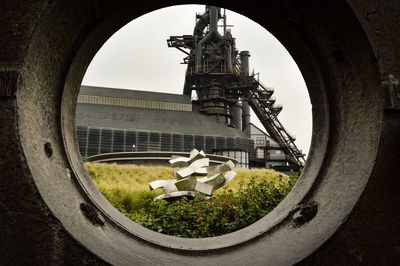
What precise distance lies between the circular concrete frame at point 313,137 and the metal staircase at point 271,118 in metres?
29.5

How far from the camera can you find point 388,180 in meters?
1.62

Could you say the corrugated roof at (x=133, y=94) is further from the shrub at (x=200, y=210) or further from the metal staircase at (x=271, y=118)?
the shrub at (x=200, y=210)

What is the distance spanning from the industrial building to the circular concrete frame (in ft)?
83.4

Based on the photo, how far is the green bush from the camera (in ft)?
19.8

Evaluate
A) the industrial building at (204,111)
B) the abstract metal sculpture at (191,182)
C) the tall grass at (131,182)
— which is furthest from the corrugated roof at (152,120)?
the abstract metal sculpture at (191,182)

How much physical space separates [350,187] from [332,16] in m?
0.84

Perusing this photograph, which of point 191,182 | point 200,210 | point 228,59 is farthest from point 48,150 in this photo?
point 228,59

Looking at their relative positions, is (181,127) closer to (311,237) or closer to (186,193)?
(186,193)

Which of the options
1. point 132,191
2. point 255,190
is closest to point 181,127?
point 132,191

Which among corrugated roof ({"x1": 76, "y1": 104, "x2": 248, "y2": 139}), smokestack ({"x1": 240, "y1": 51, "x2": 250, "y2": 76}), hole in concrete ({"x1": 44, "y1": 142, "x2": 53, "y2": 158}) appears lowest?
hole in concrete ({"x1": 44, "y1": 142, "x2": 53, "y2": 158})

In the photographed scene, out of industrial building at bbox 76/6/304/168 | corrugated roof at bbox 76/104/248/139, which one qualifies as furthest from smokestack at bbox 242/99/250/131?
corrugated roof at bbox 76/104/248/139

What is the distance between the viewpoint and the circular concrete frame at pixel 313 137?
5.48 ft

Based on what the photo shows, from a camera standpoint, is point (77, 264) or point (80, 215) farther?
point (80, 215)

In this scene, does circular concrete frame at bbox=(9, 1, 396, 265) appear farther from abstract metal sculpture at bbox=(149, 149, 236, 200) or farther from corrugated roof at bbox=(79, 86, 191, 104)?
corrugated roof at bbox=(79, 86, 191, 104)
